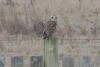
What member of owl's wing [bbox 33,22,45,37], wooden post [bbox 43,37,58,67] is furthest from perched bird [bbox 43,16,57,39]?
owl's wing [bbox 33,22,45,37]

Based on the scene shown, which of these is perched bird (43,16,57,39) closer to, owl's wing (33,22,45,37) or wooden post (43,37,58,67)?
wooden post (43,37,58,67)

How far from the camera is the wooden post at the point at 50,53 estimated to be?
2.85ft

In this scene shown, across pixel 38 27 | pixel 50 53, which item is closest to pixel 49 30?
pixel 50 53

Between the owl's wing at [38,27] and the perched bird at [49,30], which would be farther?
the owl's wing at [38,27]

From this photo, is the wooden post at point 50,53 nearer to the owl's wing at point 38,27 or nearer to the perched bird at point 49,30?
the perched bird at point 49,30

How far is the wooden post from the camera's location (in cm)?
87

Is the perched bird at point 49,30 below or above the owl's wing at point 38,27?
above

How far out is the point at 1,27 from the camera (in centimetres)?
309

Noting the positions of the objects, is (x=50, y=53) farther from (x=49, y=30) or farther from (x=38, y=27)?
(x=38, y=27)

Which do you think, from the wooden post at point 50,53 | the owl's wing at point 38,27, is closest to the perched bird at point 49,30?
the wooden post at point 50,53

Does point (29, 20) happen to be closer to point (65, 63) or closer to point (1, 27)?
point (1, 27)

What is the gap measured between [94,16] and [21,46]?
3.21 ft

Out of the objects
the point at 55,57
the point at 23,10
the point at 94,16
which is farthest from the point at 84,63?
the point at 55,57

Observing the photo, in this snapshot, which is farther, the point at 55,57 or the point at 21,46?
the point at 21,46
